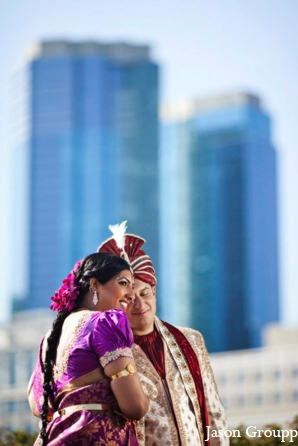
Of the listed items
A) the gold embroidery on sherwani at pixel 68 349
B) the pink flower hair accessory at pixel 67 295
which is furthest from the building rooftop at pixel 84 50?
the gold embroidery on sherwani at pixel 68 349

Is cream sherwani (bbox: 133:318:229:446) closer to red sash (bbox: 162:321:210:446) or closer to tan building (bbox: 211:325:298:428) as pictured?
red sash (bbox: 162:321:210:446)

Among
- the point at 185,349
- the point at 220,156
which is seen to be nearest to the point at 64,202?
the point at 220,156

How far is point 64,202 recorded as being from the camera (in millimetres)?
72250

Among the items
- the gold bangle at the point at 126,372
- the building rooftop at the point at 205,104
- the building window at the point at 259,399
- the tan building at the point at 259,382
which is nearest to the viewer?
the gold bangle at the point at 126,372

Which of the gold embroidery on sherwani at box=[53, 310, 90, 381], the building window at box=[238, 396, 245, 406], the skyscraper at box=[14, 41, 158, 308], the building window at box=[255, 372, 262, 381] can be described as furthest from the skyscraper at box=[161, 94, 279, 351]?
the gold embroidery on sherwani at box=[53, 310, 90, 381]

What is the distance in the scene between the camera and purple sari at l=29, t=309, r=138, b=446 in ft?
10.1

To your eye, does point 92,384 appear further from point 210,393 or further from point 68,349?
point 210,393

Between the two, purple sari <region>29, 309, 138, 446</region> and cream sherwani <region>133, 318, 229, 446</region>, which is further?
cream sherwani <region>133, 318, 229, 446</region>

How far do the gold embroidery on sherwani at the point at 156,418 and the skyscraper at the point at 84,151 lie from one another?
2620 inches

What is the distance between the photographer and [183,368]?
399cm

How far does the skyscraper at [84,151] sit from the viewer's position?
71.4 m

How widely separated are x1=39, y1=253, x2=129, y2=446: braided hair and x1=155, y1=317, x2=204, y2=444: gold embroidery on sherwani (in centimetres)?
80

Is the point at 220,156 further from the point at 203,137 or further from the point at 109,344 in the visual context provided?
the point at 109,344

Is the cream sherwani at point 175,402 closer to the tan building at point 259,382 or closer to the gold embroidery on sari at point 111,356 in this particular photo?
the gold embroidery on sari at point 111,356
